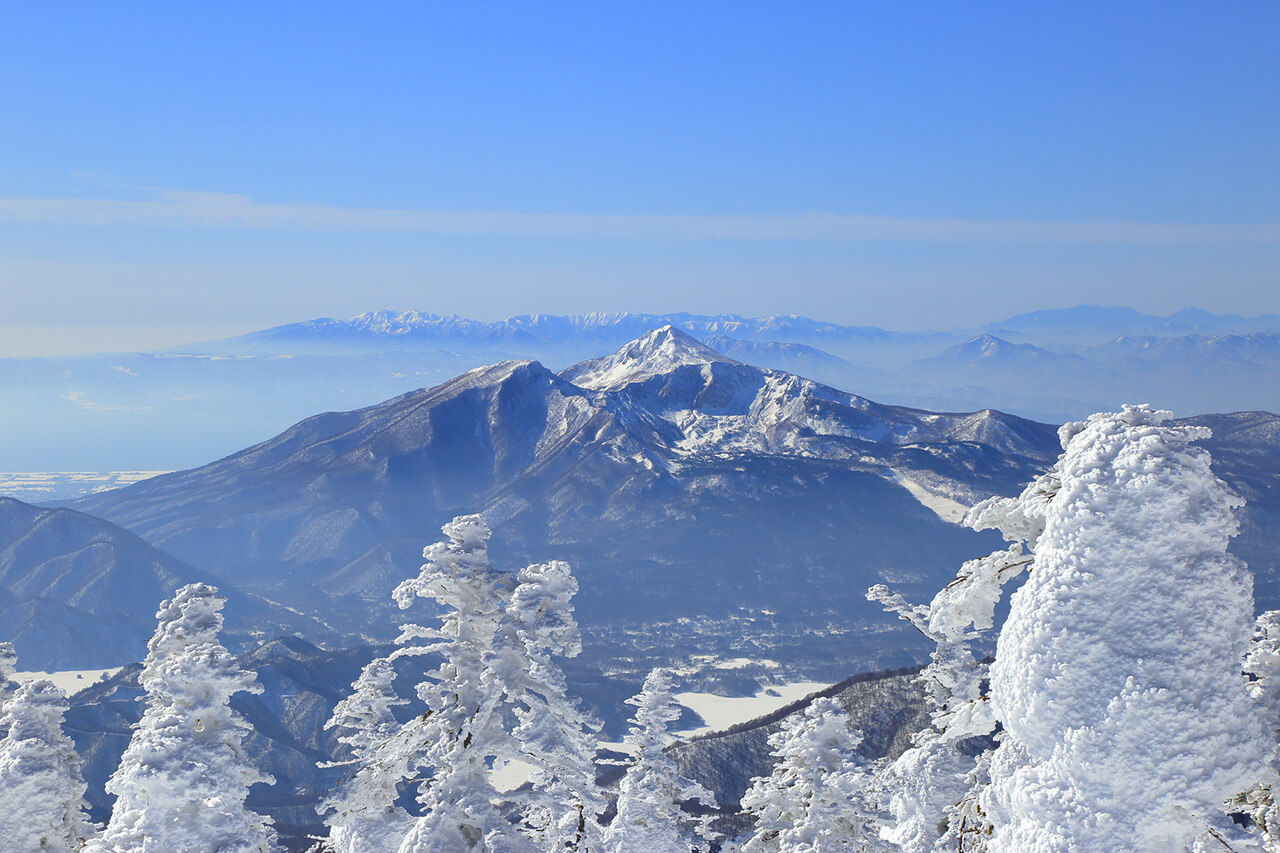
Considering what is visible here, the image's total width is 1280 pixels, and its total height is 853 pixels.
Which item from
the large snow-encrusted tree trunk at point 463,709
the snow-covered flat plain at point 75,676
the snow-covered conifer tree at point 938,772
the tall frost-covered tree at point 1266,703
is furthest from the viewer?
the snow-covered flat plain at point 75,676

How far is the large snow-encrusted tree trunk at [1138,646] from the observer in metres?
9.89

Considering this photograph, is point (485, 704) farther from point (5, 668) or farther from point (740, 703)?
point (740, 703)

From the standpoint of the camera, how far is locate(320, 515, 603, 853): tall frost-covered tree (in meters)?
19.2

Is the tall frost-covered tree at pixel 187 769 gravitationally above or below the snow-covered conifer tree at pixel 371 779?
above

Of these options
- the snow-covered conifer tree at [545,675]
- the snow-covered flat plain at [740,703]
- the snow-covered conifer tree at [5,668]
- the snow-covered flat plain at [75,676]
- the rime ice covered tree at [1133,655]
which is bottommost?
the snow-covered flat plain at [740,703]

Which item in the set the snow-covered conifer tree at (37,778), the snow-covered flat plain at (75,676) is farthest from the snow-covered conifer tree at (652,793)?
the snow-covered flat plain at (75,676)

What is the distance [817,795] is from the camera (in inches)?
966

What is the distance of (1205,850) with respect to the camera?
998 centimetres

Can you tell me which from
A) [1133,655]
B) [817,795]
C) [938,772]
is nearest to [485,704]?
[817,795]

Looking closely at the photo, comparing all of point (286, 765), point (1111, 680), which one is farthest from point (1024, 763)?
point (286, 765)

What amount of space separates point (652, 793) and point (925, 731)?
7.75 metres

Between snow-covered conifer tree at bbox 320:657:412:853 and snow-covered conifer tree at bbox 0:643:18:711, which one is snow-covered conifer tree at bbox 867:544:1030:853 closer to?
snow-covered conifer tree at bbox 320:657:412:853

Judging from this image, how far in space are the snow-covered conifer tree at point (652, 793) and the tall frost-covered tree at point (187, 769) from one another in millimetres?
9777

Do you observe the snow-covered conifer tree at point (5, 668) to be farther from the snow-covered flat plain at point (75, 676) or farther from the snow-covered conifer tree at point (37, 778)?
the snow-covered flat plain at point (75, 676)
